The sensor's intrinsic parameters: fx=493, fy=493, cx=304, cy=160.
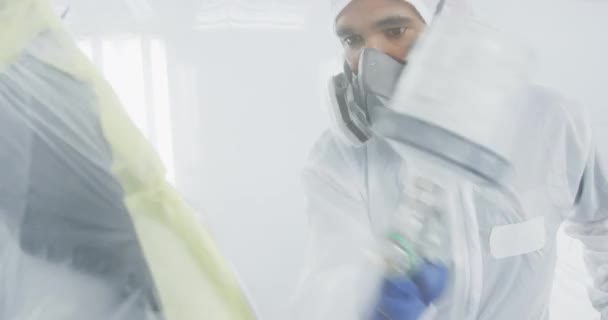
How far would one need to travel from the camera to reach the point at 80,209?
460mm

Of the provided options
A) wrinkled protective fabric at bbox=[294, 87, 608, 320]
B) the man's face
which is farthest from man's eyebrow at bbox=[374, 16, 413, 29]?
wrinkled protective fabric at bbox=[294, 87, 608, 320]

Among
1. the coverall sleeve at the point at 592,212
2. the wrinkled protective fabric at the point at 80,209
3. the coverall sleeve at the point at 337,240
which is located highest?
the wrinkled protective fabric at the point at 80,209

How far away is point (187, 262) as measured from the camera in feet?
1.45

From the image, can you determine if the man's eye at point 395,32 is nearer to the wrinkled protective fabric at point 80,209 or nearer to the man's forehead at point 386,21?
the man's forehead at point 386,21

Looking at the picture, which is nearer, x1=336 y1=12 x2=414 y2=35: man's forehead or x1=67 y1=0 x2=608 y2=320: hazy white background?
x1=336 y1=12 x2=414 y2=35: man's forehead

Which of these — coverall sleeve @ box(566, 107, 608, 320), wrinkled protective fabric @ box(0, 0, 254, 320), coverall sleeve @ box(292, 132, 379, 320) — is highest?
wrinkled protective fabric @ box(0, 0, 254, 320)

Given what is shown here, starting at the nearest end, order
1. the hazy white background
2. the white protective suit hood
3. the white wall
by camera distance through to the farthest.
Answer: the white protective suit hood, the hazy white background, the white wall

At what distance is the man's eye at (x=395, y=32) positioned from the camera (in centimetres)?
71

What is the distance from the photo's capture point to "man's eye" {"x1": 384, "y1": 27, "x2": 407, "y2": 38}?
0.71 m

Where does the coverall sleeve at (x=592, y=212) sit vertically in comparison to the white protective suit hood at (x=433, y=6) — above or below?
below

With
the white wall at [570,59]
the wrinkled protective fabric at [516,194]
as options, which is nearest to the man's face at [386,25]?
the wrinkled protective fabric at [516,194]

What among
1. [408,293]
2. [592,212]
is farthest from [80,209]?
[592,212]

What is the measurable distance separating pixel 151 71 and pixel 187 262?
54 cm

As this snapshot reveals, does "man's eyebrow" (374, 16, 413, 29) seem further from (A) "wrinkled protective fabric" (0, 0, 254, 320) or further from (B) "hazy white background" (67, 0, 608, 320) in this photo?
(A) "wrinkled protective fabric" (0, 0, 254, 320)
